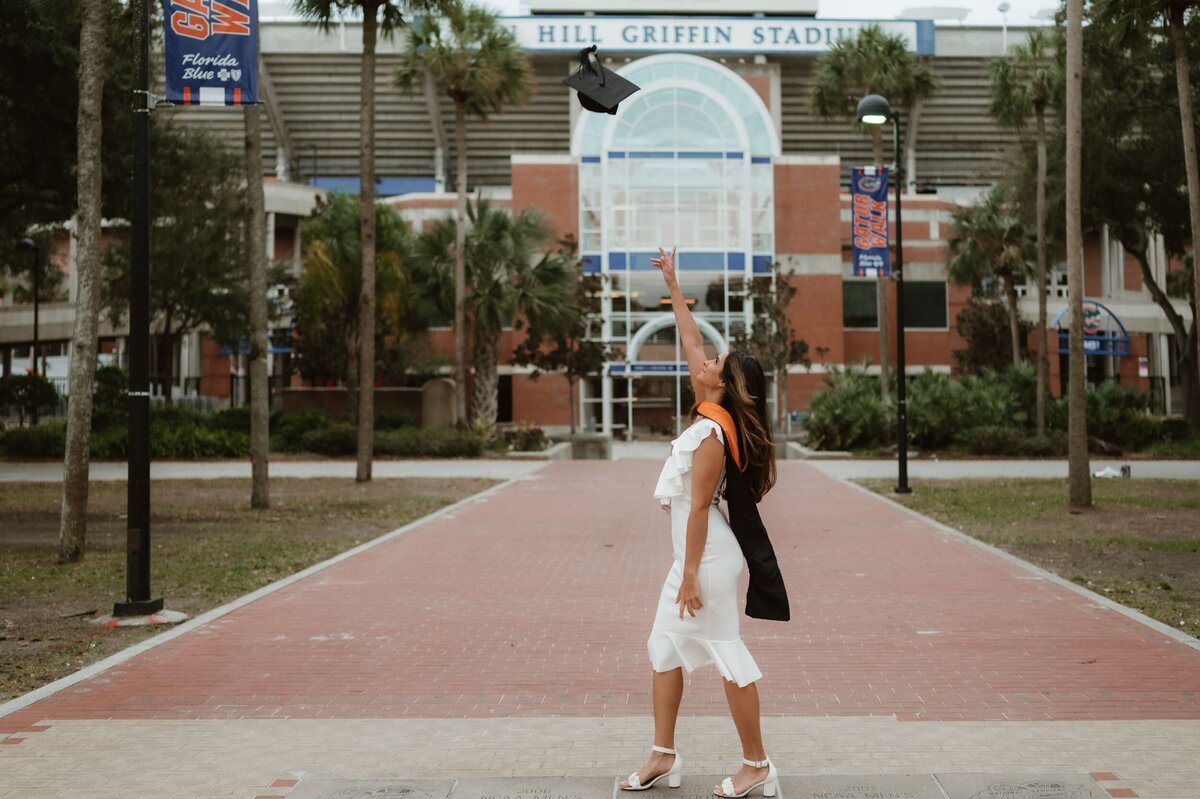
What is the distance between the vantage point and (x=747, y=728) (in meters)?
4.69

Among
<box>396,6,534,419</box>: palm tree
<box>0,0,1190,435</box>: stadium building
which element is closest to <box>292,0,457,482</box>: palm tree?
<box>396,6,534,419</box>: palm tree

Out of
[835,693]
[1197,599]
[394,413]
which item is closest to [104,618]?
[835,693]

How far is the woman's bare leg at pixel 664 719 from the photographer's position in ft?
15.6

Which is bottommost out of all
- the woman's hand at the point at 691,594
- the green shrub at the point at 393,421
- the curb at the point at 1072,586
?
the curb at the point at 1072,586

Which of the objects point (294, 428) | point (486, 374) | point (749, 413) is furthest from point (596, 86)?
point (294, 428)

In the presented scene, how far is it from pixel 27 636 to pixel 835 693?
5655 millimetres

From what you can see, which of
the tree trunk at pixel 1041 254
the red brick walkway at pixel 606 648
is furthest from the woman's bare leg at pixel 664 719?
the tree trunk at pixel 1041 254

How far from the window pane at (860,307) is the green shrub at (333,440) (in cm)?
2711

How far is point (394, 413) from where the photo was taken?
39531 mm

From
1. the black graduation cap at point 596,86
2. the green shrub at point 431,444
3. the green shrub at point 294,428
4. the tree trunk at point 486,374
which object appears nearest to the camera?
the black graduation cap at point 596,86

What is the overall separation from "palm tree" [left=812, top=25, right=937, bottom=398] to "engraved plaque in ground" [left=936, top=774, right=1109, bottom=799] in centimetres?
3125

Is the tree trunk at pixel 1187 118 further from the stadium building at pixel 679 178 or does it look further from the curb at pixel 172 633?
the stadium building at pixel 679 178

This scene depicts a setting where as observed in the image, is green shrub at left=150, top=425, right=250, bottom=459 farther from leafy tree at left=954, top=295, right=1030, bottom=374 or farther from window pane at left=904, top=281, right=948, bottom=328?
window pane at left=904, top=281, right=948, bottom=328

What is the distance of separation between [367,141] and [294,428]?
47.4ft
